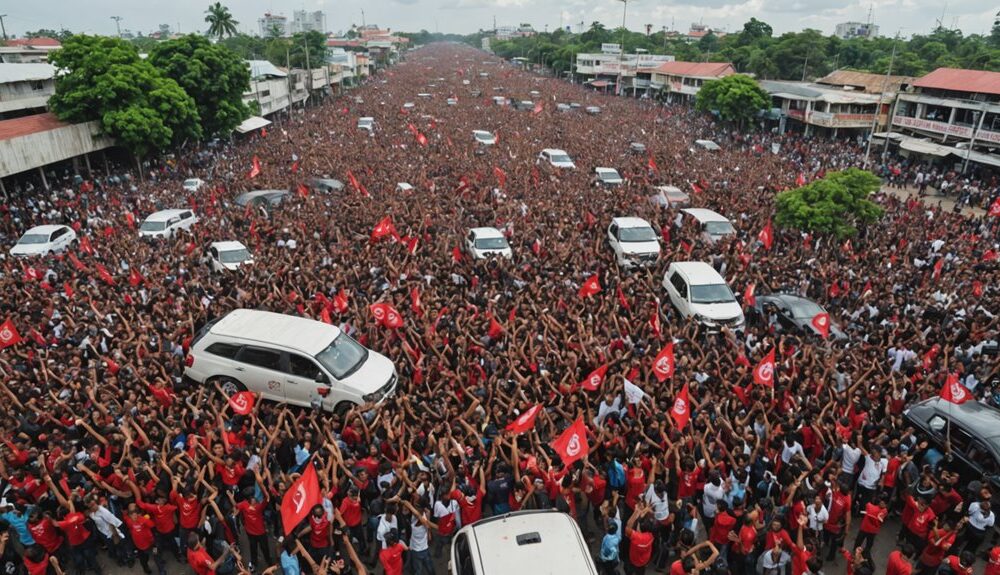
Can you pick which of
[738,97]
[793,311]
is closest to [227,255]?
[793,311]

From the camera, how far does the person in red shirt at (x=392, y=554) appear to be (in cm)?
576

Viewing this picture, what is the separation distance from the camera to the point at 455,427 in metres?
8.10

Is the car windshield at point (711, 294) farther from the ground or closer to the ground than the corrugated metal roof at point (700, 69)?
closer to the ground

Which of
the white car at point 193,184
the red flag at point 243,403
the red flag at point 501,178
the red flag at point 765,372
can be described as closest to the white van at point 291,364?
the red flag at point 243,403

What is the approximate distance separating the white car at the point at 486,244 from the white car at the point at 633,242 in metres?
2.82

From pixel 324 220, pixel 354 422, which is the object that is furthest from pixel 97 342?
pixel 324 220

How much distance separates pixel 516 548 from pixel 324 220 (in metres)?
14.3

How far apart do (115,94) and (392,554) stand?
25854 millimetres

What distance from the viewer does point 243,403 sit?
26.9 feet

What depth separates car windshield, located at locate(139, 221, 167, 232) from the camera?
17.8 meters

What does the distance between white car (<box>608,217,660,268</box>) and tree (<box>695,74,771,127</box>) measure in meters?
27.4

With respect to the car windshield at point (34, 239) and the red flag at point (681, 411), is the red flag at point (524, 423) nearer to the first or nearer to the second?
the red flag at point (681, 411)

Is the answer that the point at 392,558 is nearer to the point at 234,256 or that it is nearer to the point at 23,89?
the point at 234,256

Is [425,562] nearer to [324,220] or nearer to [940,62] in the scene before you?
[324,220]
